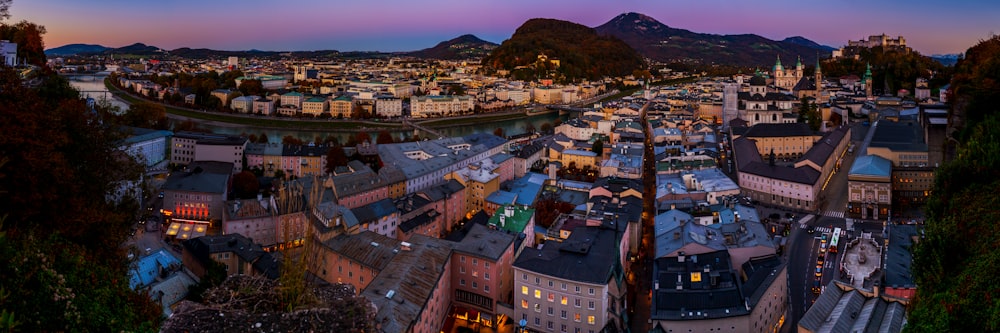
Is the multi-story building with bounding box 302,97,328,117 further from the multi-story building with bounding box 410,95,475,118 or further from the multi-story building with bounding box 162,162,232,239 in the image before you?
the multi-story building with bounding box 162,162,232,239

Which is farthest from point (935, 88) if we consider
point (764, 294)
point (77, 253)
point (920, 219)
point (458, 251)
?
point (77, 253)

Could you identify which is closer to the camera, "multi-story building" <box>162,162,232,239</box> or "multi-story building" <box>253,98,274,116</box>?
"multi-story building" <box>162,162,232,239</box>

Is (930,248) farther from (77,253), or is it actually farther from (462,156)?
(462,156)

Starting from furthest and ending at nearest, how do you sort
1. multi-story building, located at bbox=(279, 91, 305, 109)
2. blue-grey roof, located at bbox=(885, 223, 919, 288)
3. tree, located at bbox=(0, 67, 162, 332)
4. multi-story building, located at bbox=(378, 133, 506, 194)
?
multi-story building, located at bbox=(279, 91, 305, 109)
multi-story building, located at bbox=(378, 133, 506, 194)
blue-grey roof, located at bbox=(885, 223, 919, 288)
tree, located at bbox=(0, 67, 162, 332)

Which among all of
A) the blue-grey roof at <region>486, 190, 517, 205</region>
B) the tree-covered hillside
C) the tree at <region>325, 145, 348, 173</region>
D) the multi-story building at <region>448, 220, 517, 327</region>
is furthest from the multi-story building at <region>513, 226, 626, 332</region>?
the tree at <region>325, 145, 348, 173</region>

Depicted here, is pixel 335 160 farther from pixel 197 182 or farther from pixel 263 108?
pixel 263 108

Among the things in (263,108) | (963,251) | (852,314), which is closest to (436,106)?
(263,108)

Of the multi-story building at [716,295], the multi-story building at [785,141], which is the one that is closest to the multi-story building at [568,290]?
the multi-story building at [716,295]
